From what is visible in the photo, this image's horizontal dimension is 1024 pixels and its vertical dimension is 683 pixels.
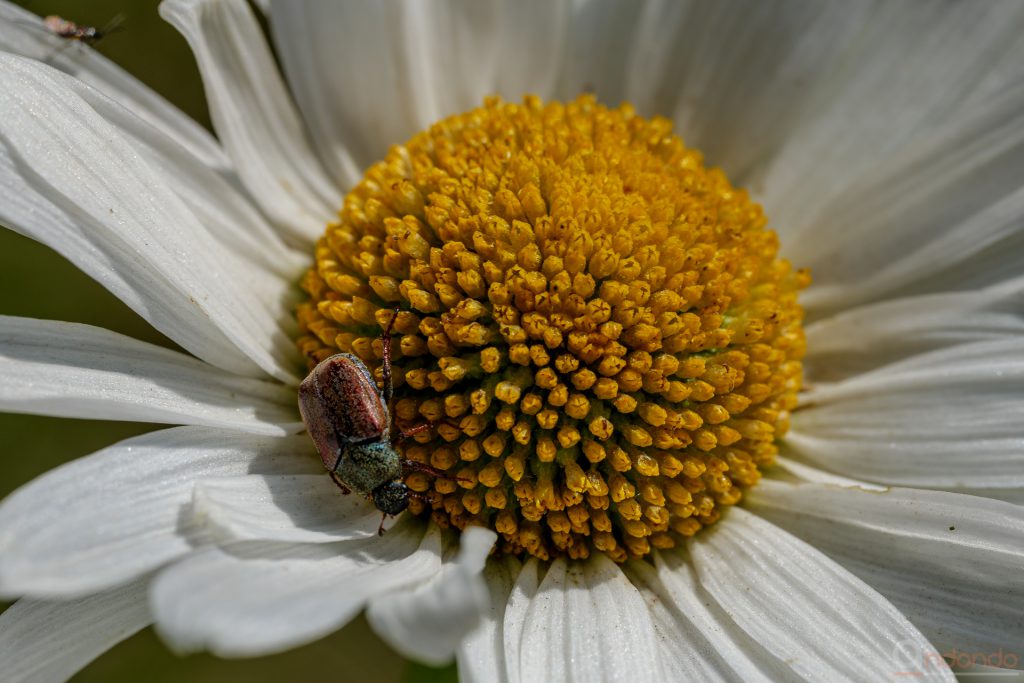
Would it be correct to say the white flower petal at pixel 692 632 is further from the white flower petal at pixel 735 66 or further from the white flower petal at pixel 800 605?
the white flower petal at pixel 735 66

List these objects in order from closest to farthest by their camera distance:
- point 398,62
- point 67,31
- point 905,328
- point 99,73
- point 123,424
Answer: point 67,31
point 99,73
point 905,328
point 398,62
point 123,424

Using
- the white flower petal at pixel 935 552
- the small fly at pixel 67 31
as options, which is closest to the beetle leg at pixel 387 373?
the white flower petal at pixel 935 552

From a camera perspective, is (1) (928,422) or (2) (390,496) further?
(1) (928,422)

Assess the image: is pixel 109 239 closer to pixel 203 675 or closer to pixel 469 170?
pixel 469 170

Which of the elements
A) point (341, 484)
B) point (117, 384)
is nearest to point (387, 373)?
point (341, 484)

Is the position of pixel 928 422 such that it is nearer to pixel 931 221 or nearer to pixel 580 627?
pixel 931 221
